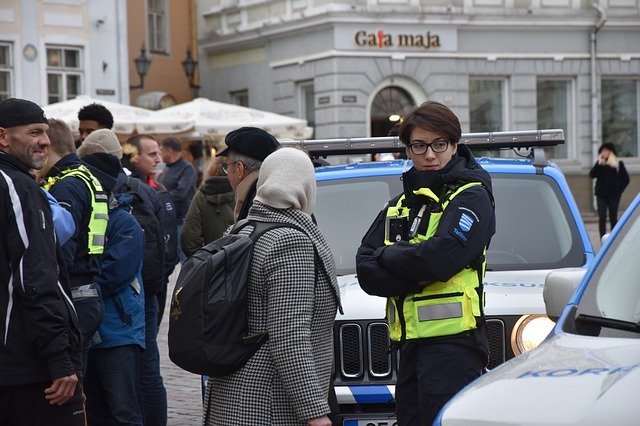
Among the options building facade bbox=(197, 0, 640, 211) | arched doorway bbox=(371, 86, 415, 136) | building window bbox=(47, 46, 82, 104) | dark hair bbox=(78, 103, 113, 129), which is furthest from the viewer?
arched doorway bbox=(371, 86, 415, 136)

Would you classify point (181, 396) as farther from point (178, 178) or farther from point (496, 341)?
point (178, 178)

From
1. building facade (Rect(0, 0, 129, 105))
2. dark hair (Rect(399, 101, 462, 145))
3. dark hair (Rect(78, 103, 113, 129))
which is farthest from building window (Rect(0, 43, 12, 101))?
dark hair (Rect(399, 101, 462, 145))

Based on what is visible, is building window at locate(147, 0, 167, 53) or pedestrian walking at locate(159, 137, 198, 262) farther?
building window at locate(147, 0, 167, 53)

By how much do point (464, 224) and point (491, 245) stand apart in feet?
7.50

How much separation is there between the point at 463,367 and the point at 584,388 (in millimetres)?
1931

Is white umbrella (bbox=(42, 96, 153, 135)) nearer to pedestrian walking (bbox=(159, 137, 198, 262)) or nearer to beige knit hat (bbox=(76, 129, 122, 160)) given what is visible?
pedestrian walking (bbox=(159, 137, 198, 262))

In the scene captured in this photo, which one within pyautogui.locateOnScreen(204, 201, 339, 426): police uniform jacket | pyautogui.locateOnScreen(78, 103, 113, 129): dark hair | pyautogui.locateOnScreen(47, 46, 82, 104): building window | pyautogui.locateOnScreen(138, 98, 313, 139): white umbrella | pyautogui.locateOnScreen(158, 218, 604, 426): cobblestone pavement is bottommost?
pyautogui.locateOnScreen(158, 218, 604, 426): cobblestone pavement

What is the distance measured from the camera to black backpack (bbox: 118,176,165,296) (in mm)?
7750

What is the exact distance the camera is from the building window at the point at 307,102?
35.4 metres

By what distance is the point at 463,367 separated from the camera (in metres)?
5.36

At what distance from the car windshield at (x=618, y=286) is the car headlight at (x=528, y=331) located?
83.0 inches

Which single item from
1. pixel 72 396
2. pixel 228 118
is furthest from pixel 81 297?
pixel 228 118

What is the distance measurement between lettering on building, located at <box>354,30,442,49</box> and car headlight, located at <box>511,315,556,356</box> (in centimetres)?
2779

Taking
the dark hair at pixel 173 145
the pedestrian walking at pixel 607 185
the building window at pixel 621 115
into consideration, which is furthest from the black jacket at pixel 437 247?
the building window at pixel 621 115
